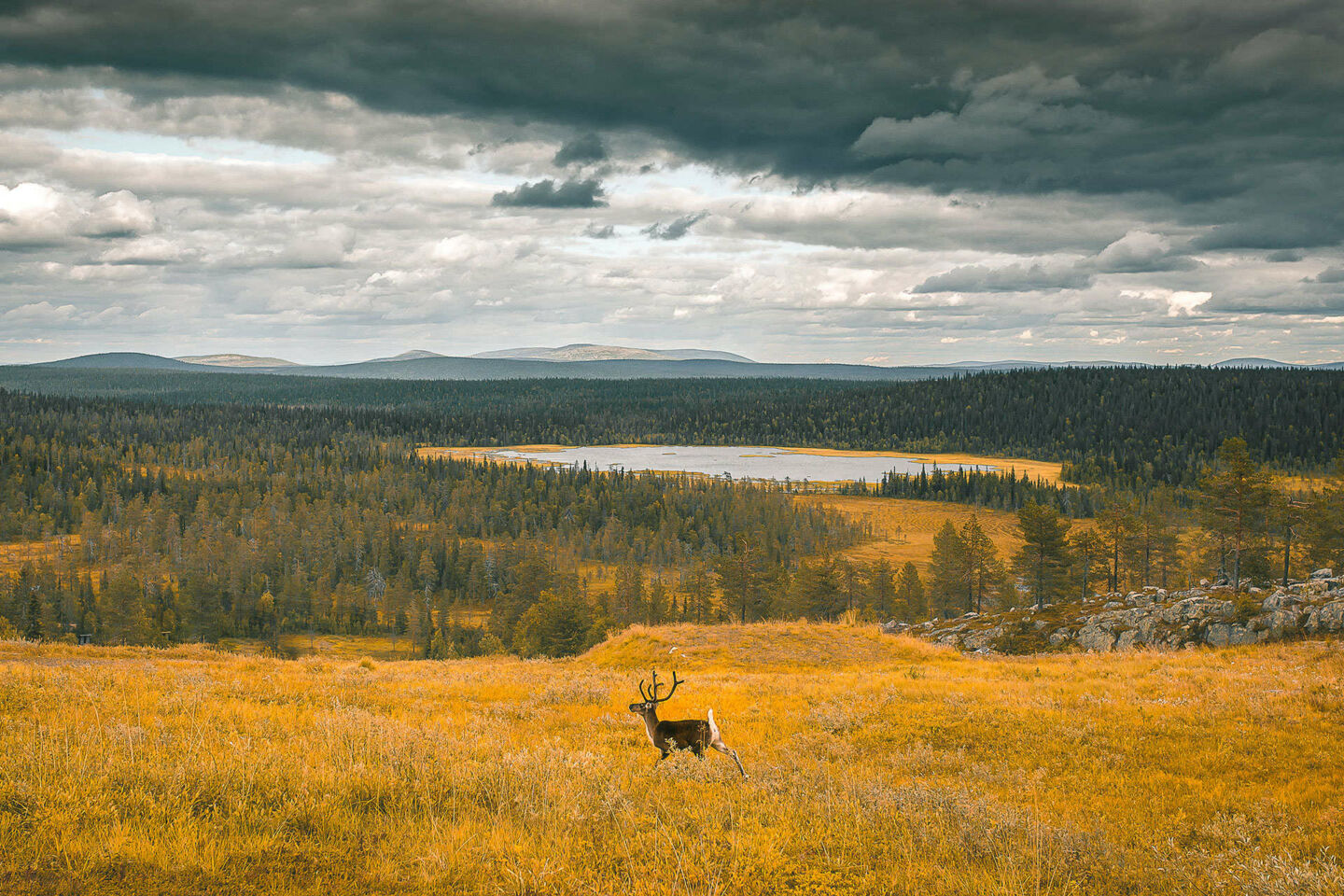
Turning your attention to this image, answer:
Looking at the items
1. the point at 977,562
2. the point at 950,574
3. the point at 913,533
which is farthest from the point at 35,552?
the point at 913,533

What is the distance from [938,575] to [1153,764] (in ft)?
248

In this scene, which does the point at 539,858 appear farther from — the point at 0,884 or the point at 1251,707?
the point at 1251,707

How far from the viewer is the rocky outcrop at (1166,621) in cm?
2944

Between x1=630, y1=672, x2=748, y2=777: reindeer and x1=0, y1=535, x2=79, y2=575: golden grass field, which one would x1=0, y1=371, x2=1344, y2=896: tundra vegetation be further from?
x1=0, y1=535, x2=79, y2=575: golden grass field

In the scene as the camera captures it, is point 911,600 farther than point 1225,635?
Yes

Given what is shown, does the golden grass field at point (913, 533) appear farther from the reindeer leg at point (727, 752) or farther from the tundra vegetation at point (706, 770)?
the reindeer leg at point (727, 752)

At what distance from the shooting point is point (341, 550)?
153 metres

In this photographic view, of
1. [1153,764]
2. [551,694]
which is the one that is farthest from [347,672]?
[1153,764]

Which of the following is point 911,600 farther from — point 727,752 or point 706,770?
point 706,770

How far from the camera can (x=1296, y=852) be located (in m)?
9.17

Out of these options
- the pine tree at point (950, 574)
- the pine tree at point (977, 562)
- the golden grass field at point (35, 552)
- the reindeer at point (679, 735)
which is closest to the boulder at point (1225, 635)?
the reindeer at point (679, 735)

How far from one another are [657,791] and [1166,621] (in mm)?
35061

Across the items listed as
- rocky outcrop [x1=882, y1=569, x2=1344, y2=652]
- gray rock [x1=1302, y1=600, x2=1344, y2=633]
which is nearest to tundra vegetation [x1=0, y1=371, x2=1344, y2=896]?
rocky outcrop [x1=882, y1=569, x2=1344, y2=652]

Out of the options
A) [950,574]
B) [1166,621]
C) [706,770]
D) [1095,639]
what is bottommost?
[950,574]
